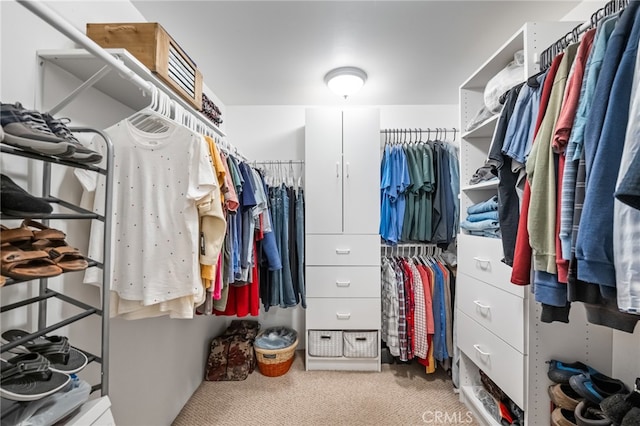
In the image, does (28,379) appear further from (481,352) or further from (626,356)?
(626,356)

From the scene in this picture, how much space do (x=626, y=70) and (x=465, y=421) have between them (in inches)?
70.9

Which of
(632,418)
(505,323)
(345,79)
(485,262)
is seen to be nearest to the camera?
(632,418)

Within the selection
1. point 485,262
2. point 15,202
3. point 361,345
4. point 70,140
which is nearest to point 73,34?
point 70,140

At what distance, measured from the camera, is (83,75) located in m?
0.94

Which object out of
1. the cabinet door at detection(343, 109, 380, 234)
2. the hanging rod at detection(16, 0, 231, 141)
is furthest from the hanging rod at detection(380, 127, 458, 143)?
the hanging rod at detection(16, 0, 231, 141)

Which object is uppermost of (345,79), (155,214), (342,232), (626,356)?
(345,79)

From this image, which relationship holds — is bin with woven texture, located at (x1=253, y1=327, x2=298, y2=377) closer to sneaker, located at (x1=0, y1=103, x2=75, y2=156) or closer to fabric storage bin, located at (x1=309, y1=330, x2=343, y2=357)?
Answer: fabric storage bin, located at (x1=309, y1=330, x2=343, y2=357)

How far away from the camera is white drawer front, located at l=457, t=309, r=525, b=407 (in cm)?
117

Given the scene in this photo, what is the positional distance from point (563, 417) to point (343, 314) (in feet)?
4.04

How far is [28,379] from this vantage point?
1.80 feet

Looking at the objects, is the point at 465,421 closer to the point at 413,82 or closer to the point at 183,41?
the point at 413,82

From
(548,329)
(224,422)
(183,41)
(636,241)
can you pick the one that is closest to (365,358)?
(224,422)

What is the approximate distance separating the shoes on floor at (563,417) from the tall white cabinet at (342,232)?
3.44ft

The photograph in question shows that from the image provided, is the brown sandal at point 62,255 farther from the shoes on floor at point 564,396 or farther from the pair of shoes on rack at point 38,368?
the shoes on floor at point 564,396
